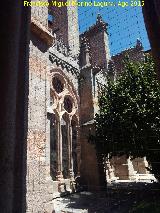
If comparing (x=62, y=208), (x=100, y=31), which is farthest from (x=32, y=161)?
(x=100, y=31)

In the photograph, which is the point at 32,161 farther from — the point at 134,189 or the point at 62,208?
the point at 134,189

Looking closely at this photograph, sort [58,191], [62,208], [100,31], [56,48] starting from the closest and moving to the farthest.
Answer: [62,208] < [58,191] < [56,48] < [100,31]

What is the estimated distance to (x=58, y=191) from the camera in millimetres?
12352

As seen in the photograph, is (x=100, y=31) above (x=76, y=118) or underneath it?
above

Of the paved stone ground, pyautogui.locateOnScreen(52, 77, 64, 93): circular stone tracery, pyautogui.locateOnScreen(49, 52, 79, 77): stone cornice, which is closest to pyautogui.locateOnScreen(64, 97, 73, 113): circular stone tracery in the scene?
pyautogui.locateOnScreen(52, 77, 64, 93): circular stone tracery

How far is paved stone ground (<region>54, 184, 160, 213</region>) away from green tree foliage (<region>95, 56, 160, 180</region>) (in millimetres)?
1446

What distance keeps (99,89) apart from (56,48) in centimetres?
415

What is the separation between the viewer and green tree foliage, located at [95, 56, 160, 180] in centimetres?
1099

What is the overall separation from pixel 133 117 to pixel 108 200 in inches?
151

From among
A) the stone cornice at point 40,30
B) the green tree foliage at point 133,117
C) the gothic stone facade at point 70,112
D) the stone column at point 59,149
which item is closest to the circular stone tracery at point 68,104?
the gothic stone facade at point 70,112

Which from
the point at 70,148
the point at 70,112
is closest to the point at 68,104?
the point at 70,112

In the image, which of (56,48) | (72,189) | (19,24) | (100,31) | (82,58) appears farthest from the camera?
(100,31)

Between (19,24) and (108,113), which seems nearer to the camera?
(19,24)

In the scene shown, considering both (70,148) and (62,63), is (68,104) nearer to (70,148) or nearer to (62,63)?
(62,63)
